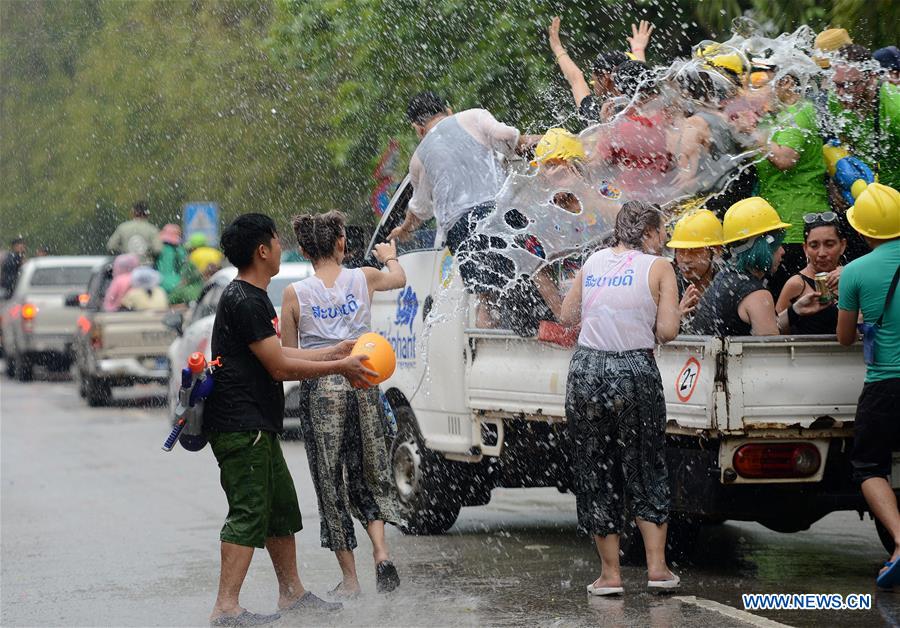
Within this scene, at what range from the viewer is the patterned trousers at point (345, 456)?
308 inches

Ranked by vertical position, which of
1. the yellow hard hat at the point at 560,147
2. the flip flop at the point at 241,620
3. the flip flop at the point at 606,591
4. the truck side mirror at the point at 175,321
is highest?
the yellow hard hat at the point at 560,147

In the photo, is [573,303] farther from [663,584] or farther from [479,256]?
[479,256]

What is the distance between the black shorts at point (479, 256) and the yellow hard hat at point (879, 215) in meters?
2.13

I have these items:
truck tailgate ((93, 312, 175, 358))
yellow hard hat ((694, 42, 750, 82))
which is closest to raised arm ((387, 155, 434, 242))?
yellow hard hat ((694, 42, 750, 82))

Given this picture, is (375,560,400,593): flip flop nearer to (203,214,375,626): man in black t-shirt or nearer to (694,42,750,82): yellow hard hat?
(203,214,375,626): man in black t-shirt

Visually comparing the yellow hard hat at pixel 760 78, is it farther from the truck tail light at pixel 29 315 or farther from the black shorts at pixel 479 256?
the truck tail light at pixel 29 315

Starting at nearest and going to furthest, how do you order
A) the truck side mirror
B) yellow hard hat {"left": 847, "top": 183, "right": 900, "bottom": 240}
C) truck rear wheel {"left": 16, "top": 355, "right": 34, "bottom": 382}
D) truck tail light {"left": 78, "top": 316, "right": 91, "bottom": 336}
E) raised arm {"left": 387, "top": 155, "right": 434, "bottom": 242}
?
1. yellow hard hat {"left": 847, "top": 183, "right": 900, "bottom": 240}
2. raised arm {"left": 387, "top": 155, "right": 434, "bottom": 242}
3. the truck side mirror
4. truck tail light {"left": 78, "top": 316, "right": 91, "bottom": 336}
5. truck rear wheel {"left": 16, "top": 355, "right": 34, "bottom": 382}

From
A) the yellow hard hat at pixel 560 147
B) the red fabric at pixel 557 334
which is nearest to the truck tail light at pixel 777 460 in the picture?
the red fabric at pixel 557 334

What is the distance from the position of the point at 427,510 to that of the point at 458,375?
3.33 feet

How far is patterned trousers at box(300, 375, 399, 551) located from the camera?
7.82 m

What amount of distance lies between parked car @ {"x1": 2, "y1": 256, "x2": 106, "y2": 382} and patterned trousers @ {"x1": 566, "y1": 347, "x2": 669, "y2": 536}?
20.4m

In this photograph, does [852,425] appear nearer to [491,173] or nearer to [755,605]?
[755,605]

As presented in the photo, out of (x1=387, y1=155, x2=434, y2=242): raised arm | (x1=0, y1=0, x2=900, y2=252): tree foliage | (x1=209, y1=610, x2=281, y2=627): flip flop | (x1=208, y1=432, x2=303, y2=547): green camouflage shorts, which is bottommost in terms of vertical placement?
(x1=209, y1=610, x2=281, y2=627): flip flop

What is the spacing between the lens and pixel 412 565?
8883mm
